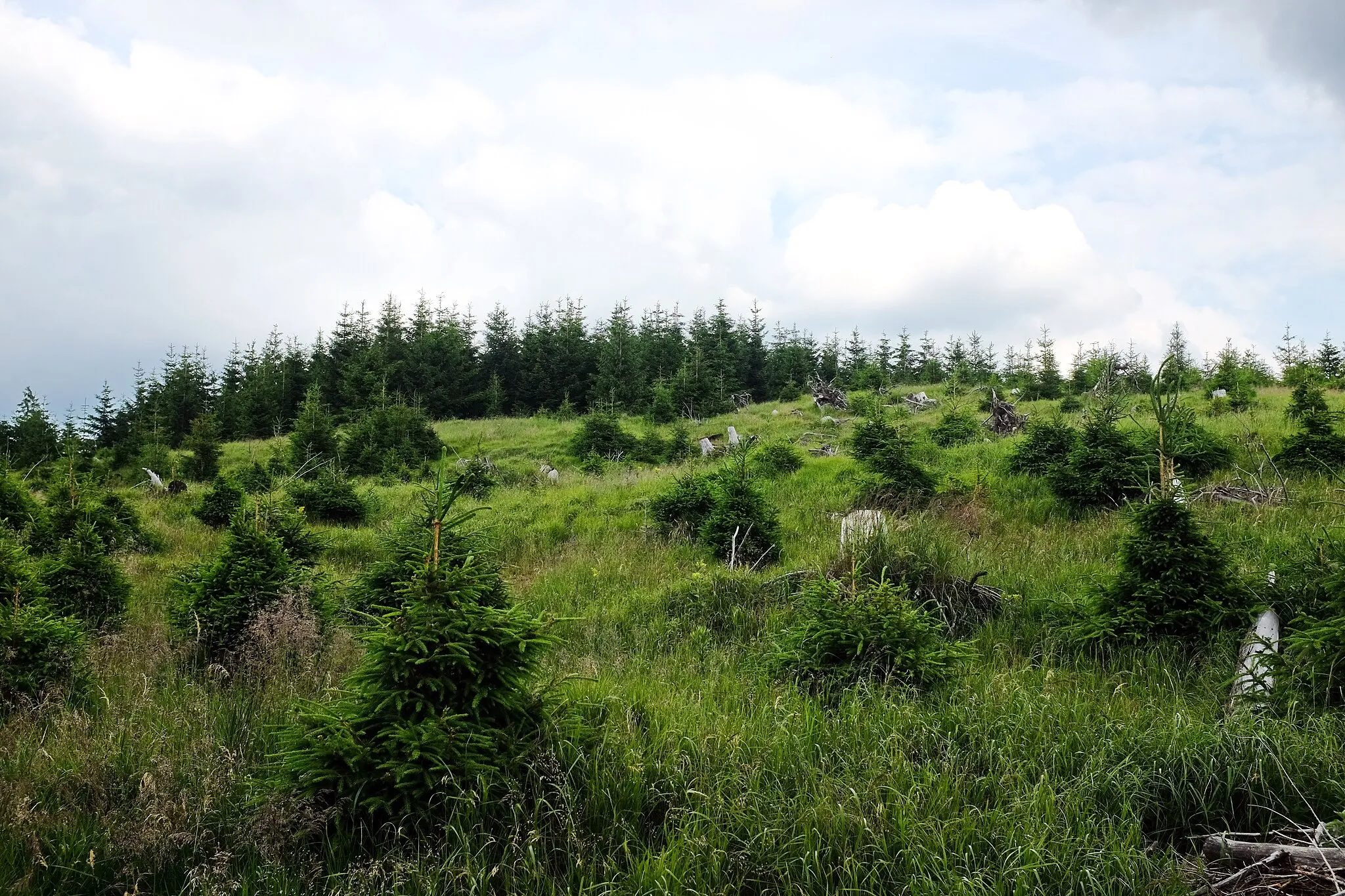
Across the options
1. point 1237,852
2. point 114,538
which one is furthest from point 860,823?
point 114,538

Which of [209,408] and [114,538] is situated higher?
[209,408]

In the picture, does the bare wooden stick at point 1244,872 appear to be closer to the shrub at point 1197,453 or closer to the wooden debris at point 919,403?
the shrub at point 1197,453

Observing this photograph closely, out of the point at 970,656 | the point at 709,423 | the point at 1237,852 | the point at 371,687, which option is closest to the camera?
the point at 1237,852

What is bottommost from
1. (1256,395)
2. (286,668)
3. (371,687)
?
(286,668)

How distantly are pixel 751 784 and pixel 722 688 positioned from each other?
6.13 feet

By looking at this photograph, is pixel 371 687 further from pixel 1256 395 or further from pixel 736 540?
pixel 1256 395

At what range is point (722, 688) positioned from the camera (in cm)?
513

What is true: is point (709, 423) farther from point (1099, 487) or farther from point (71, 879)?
point (71, 879)

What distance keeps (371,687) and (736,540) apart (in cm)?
726

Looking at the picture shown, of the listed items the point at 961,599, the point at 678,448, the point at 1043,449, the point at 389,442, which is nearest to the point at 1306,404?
the point at 1043,449

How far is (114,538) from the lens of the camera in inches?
420

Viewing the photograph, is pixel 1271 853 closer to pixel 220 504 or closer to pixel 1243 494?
pixel 1243 494

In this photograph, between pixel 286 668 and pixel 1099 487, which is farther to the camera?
pixel 1099 487

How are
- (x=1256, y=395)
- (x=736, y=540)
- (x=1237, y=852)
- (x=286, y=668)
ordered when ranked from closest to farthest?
(x=1237, y=852) < (x=286, y=668) < (x=736, y=540) < (x=1256, y=395)
